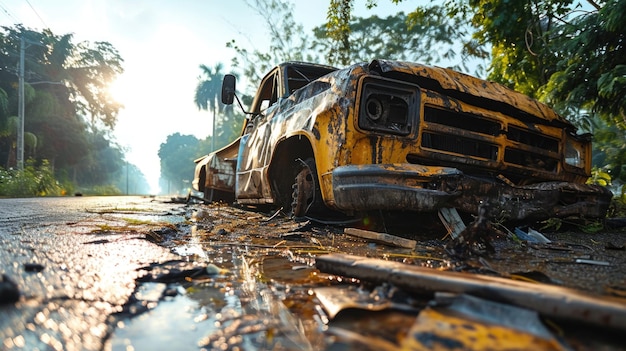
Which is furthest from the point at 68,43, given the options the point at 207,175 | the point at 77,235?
the point at 77,235

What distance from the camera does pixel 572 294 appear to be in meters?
0.83

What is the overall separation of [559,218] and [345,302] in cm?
225

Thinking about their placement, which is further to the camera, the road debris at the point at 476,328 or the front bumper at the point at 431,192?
the front bumper at the point at 431,192

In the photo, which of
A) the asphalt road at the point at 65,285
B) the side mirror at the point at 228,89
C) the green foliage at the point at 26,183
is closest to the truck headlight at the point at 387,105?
the asphalt road at the point at 65,285

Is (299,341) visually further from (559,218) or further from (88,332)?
(559,218)

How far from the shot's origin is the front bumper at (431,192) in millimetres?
1899

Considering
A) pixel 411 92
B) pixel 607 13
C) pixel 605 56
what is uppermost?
pixel 607 13

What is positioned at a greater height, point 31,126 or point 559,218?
point 31,126

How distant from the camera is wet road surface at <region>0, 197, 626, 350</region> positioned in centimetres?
76

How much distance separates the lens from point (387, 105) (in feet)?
7.46

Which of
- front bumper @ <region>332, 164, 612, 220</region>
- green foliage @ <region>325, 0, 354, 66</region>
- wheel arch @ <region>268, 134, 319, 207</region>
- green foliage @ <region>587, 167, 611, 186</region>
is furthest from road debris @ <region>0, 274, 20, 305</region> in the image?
green foliage @ <region>325, 0, 354, 66</region>

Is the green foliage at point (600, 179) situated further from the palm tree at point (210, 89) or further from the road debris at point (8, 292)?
the palm tree at point (210, 89)

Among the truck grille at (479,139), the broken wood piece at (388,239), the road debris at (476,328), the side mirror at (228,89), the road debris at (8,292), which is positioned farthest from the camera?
the side mirror at (228,89)

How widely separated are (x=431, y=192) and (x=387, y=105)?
0.70 metres
